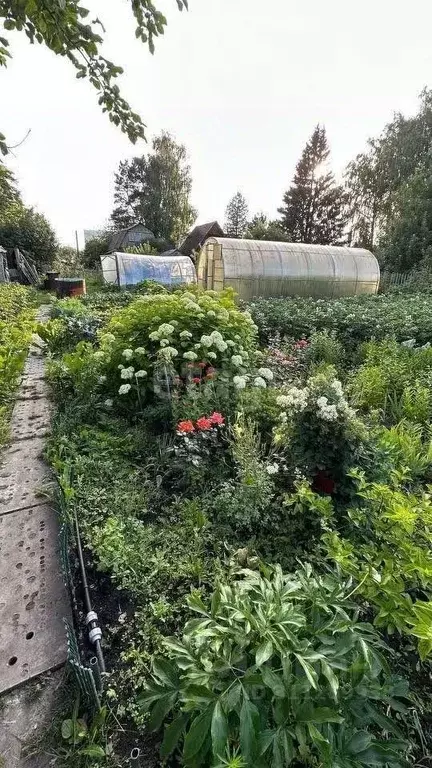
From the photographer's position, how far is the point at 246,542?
7.01ft

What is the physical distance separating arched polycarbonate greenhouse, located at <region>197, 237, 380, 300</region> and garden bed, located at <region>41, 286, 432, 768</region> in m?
6.47

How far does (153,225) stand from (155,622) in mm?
30170

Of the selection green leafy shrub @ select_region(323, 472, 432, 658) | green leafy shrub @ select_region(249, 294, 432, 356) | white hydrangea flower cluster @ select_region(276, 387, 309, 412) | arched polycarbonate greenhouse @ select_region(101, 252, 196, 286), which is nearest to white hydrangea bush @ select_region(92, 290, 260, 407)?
white hydrangea flower cluster @ select_region(276, 387, 309, 412)

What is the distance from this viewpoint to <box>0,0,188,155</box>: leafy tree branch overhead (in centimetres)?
123

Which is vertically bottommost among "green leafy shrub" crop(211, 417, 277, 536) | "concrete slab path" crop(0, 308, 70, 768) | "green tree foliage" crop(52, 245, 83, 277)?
"concrete slab path" crop(0, 308, 70, 768)

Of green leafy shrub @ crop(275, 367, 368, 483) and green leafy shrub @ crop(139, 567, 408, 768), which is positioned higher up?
green leafy shrub @ crop(275, 367, 368, 483)

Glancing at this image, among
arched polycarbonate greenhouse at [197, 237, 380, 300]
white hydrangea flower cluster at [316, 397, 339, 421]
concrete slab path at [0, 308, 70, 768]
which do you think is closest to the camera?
concrete slab path at [0, 308, 70, 768]

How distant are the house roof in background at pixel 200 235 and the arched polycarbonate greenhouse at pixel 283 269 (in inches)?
460

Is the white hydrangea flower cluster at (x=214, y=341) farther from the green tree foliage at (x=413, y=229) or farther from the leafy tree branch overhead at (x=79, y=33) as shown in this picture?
the green tree foliage at (x=413, y=229)

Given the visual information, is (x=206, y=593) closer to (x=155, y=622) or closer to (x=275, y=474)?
(x=155, y=622)

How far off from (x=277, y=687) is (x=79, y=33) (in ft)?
A: 7.52

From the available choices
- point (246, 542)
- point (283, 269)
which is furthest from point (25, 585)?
point (283, 269)

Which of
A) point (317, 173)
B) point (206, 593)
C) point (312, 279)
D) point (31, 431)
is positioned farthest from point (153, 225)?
point (206, 593)

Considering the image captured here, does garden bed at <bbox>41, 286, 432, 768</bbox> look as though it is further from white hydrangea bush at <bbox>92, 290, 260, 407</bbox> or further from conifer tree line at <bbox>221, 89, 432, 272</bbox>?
conifer tree line at <bbox>221, 89, 432, 272</bbox>
